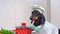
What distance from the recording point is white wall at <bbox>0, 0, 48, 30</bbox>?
1697 millimetres

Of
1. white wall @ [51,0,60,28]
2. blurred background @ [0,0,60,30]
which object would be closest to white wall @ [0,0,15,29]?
blurred background @ [0,0,60,30]

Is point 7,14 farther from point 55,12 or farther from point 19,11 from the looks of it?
point 55,12

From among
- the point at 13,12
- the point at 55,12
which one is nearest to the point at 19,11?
the point at 13,12

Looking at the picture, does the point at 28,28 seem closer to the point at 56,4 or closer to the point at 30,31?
the point at 30,31

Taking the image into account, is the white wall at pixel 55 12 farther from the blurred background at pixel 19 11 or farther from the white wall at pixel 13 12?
the white wall at pixel 13 12

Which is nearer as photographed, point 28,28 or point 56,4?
point 28,28

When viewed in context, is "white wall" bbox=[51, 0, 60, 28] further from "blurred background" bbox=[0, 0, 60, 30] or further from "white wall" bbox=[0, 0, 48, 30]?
"white wall" bbox=[0, 0, 48, 30]

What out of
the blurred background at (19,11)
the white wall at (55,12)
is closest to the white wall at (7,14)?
the blurred background at (19,11)

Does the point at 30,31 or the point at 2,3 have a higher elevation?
the point at 2,3

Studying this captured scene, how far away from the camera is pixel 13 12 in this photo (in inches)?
67.7

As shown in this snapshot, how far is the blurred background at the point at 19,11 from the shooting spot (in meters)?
1.70

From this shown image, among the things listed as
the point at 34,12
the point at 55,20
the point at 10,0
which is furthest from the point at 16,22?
the point at 34,12

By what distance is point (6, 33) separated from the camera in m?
0.73

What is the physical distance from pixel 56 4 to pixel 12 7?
1.95ft
